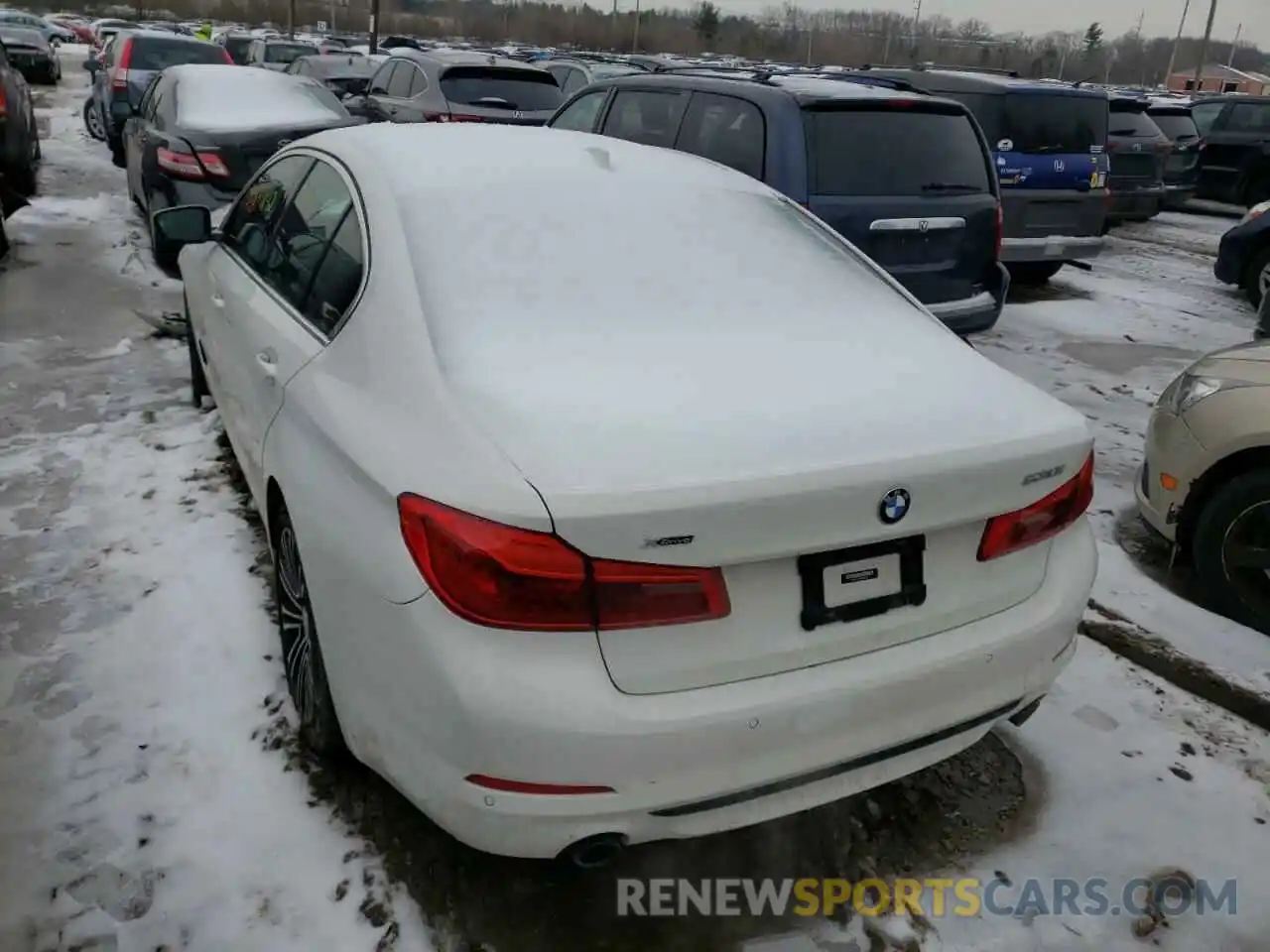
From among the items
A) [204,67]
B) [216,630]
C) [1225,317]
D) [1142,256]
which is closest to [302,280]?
[216,630]

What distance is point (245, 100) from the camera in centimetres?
806

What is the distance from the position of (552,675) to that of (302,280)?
1.65 meters

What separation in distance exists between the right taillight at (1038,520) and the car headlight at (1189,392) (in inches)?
68.9

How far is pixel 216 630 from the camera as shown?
3.29 m

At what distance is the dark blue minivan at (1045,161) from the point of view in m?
8.16

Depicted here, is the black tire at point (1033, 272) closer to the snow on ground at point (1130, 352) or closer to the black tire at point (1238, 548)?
the snow on ground at point (1130, 352)

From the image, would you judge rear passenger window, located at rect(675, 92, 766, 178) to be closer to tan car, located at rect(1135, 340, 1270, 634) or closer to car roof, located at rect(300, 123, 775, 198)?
car roof, located at rect(300, 123, 775, 198)

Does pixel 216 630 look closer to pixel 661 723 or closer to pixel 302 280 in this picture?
pixel 302 280

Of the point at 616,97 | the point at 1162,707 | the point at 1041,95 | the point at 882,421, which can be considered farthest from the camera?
the point at 1041,95

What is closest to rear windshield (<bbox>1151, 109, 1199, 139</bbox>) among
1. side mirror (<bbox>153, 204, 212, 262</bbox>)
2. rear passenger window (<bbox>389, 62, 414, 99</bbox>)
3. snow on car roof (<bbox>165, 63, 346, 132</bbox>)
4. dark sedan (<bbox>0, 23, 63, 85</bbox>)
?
rear passenger window (<bbox>389, 62, 414, 99</bbox>)

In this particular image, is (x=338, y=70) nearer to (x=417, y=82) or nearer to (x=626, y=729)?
(x=417, y=82)

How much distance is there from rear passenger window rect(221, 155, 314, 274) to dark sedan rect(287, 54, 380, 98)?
39.3 ft

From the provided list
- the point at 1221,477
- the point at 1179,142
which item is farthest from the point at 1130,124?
the point at 1221,477

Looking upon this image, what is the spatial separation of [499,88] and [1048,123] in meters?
5.73
